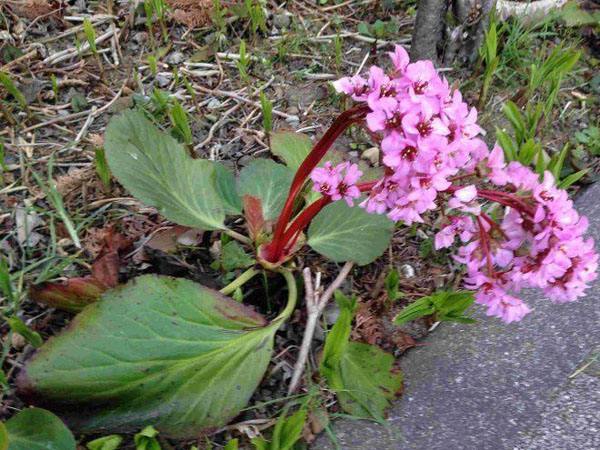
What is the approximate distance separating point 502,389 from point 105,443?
96 cm

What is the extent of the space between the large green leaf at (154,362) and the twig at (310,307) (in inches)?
4.2

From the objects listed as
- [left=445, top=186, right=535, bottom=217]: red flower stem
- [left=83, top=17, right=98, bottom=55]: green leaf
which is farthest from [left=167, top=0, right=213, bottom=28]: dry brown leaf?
[left=445, top=186, right=535, bottom=217]: red flower stem

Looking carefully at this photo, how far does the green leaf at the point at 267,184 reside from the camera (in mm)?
1970

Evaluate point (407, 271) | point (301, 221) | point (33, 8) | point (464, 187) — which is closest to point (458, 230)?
point (464, 187)

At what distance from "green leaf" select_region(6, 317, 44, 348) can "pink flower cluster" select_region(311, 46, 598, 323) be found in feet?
2.83

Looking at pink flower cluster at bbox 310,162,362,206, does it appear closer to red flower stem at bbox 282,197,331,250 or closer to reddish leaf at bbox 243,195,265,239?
red flower stem at bbox 282,197,331,250

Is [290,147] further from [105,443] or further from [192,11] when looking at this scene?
[105,443]

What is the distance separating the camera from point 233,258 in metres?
1.84

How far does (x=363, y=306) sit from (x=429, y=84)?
751 millimetres

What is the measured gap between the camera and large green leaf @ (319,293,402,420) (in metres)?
1.62

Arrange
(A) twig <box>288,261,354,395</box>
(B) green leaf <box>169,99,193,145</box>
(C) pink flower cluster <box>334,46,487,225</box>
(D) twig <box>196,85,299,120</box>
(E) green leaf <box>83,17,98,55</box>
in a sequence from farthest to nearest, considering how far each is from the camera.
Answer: (D) twig <box>196,85,299,120</box> < (E) green leaf <box>83,17,98,55</box> < (B) green leaf <box>169,99,193,145</box> < (A) twig <box>288,261,354,395</box> < (C) pink flower cluster <box>334,46,487,225</box>

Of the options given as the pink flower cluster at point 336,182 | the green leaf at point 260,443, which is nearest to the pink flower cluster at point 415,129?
the pink flower cluster at point 336,182

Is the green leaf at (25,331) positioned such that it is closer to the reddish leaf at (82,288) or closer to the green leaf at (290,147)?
the reddish leaf at (82,288)

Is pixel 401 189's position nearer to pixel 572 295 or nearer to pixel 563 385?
pixel 572 295
